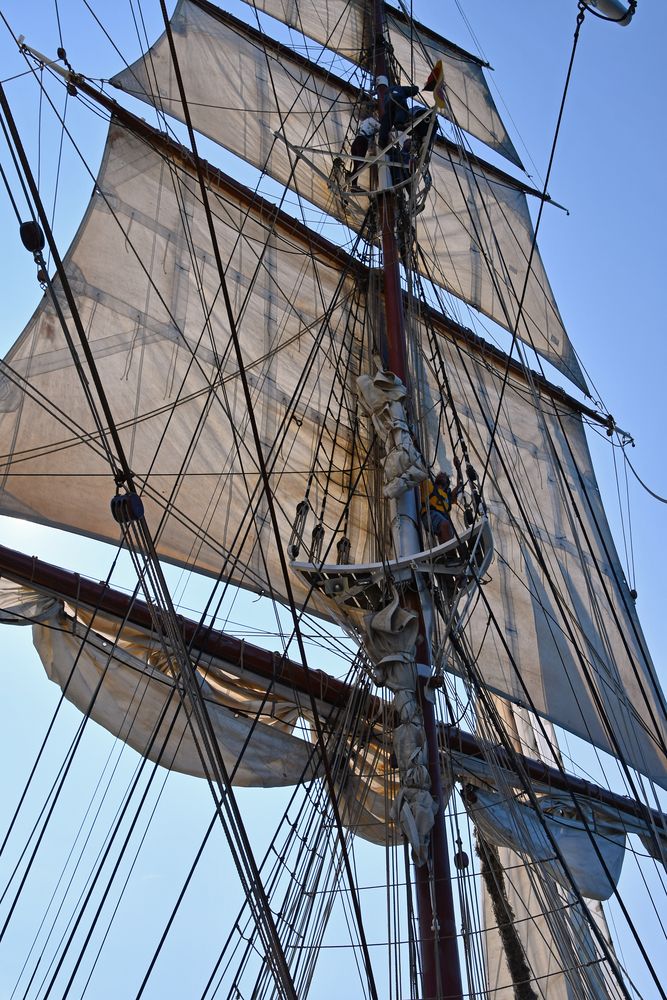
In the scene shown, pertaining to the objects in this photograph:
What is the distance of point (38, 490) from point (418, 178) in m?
4.03

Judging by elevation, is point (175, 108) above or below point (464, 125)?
below

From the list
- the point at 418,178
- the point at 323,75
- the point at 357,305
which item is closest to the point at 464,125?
the point at 323,75

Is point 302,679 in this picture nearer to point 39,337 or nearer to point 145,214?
point 39,337

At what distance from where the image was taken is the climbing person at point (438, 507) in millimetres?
6281

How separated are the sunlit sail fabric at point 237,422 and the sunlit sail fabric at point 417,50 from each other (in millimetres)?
5134

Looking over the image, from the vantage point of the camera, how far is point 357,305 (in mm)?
10352

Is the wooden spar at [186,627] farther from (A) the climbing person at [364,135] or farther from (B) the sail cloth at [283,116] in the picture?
(B) the sail cloth at [283,116]

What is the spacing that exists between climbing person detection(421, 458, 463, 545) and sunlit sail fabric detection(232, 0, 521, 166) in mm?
9943

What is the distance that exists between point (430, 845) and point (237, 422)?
520 centimetres

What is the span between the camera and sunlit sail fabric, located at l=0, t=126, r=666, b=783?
28.3 ft

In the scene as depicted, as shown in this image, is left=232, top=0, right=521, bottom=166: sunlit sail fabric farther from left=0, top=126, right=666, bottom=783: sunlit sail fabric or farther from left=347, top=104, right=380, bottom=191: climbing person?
left=0, top=126, right=666, bottom=783: sunlit sail fabric

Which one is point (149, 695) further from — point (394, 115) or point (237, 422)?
point (394, 115)

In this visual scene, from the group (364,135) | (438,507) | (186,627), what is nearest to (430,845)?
(438,507)

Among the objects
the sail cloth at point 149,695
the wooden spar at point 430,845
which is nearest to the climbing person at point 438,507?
the wooden spar at point 430,845
